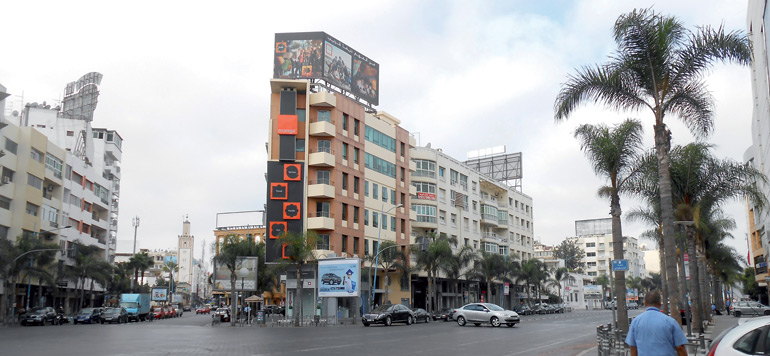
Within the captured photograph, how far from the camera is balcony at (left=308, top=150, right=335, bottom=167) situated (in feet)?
195

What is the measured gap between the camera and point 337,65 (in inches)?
2534

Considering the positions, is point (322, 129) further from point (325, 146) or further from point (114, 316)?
point (114, 316)

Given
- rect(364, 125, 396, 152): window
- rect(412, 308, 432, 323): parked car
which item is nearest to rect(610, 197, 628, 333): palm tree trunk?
rect(412, 308, 432, 323): parked car

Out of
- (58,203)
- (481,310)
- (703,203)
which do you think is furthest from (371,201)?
(703,203)

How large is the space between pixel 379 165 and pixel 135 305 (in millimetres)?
29256

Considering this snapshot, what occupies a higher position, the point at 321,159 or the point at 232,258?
the point at 321,159

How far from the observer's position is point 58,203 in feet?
227

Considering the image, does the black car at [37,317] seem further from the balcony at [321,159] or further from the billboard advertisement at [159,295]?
the billboard advertisement at [159,295]

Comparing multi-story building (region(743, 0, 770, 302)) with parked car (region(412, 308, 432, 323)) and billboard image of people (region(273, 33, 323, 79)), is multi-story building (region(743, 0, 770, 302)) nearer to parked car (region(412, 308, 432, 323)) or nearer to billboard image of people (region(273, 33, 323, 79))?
parked car (region(412, 308, 432, 323))

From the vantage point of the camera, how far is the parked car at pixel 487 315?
133 ft

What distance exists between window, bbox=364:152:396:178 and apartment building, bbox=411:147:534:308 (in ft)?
20.5

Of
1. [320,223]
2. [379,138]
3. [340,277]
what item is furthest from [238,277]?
[379,138]

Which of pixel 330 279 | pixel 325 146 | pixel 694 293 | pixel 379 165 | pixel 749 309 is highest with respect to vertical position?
pixel 325 146

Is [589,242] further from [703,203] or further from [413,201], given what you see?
[703,203]
